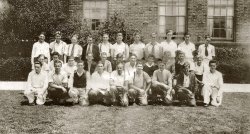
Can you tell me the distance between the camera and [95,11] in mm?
17672

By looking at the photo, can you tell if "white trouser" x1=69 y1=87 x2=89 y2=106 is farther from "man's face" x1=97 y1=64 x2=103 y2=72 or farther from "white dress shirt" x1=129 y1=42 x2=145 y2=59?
"white dress shirt" x1=129 y1=42 x2=145 y2=59

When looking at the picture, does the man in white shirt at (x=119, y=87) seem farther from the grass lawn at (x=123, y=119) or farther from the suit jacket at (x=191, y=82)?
the suit jacket at (x=191, y=82)

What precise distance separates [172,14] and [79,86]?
806 centimetres

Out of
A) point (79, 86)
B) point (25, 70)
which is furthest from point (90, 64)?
point (25, 70)

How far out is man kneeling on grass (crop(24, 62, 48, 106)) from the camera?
32.5 feet

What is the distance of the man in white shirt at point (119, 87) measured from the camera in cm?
995

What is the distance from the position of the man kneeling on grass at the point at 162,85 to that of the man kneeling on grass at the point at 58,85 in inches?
85.2

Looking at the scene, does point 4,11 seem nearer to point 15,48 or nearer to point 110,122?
point 15,48

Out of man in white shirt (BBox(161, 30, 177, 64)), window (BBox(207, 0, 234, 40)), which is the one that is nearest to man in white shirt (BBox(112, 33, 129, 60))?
man in white shirt (BBox(161, 30, 177, 64))

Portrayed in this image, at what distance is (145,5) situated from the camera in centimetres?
1736

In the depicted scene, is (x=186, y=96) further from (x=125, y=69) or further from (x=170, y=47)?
(x=170, y=47)

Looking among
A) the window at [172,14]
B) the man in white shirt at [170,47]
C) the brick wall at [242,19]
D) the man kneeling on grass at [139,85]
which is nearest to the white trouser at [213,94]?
the man kneeling on grass at [139,85]

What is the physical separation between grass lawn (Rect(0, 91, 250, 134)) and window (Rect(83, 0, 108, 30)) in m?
8.01

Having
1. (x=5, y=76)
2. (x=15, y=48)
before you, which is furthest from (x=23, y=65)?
(x=15, y=48)
